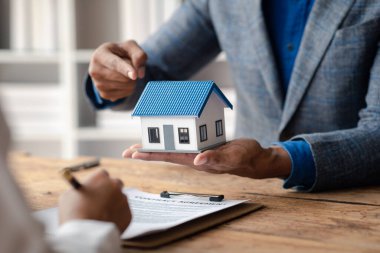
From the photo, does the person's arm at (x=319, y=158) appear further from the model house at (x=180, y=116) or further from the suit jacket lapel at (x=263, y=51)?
the suit jacket lapel at (x=263, y=51)

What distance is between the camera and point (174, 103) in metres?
1.21

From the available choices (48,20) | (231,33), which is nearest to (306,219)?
(231,33)

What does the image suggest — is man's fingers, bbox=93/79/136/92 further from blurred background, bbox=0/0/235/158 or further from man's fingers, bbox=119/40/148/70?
blurred background, bbox=0/0/235/158

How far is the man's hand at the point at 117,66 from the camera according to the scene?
151 centimetres

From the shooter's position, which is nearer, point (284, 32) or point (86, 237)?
point (86, 237)

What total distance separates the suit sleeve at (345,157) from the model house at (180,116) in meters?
0.23

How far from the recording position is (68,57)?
3057 mm

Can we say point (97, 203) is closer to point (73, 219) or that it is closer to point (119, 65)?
point (73, 219)

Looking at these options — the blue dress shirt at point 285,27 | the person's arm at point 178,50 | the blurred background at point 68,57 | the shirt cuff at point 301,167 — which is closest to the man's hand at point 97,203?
the shirt cuff at point 301,167

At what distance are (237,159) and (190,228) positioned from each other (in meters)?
0.24

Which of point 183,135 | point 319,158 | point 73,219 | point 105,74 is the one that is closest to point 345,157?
point 319,158

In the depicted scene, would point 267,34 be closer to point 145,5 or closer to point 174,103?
point 174,103

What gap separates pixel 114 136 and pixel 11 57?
632mm

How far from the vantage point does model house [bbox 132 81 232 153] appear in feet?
3.94
